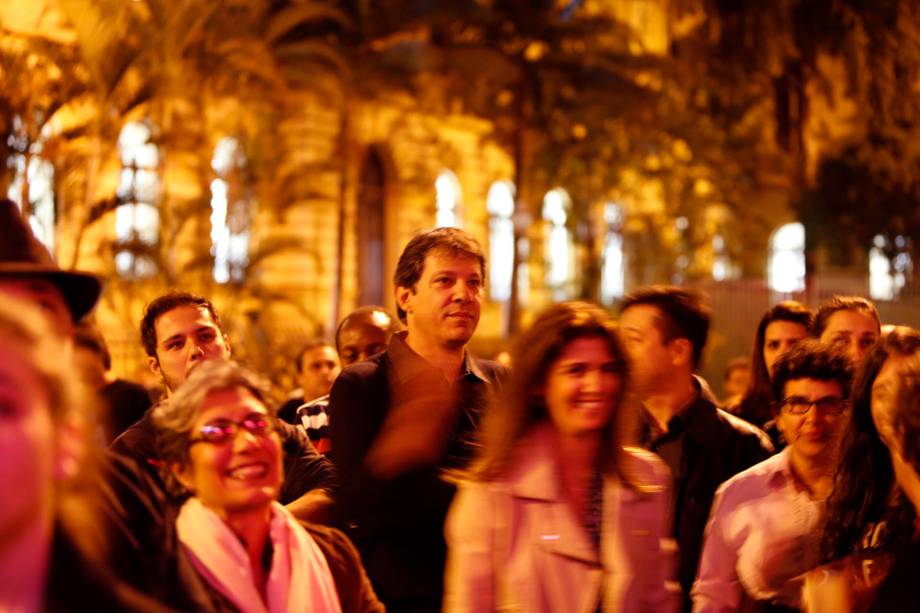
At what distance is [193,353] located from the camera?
507 cm

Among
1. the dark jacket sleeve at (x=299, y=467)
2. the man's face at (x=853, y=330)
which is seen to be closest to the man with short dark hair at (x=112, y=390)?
the dark jacket sleeve at (x=299, y=467)

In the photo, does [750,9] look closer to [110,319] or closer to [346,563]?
[110,319]

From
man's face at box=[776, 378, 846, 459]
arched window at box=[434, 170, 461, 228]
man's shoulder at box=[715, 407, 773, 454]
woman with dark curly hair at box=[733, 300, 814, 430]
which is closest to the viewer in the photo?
man's face at box=[776, 378, 846, 459]

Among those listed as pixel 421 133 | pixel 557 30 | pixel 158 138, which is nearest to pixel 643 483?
pixel 158 138

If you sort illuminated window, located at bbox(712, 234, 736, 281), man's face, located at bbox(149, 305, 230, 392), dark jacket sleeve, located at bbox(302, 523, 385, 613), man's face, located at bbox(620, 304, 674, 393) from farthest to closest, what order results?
1. illuminated window, located at bbox(712, 234, 736, 281)
2. man's face, located at bbox(620, 304, 674, 393)
3. man's face, located at bbox(149, 305, 230, 392)
4. dark jacket sleeve, located at bbox(302, 523, 385, 613)

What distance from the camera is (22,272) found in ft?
10.1

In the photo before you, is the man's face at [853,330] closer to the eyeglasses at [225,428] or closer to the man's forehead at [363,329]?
the man's forehead at [363,329]

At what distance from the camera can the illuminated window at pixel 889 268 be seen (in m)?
26.9

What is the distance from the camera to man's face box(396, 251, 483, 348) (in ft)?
15.4

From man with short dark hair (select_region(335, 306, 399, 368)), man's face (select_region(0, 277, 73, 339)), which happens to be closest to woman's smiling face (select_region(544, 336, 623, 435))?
man's face (select_region(0, 277, 73, 339))

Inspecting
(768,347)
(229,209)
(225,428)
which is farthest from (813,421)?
(229,209)

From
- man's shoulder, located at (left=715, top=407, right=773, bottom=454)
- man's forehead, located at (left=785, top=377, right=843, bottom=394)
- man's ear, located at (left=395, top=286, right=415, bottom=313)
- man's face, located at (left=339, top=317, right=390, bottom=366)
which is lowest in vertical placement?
man's shoulder, located at (left=715, top=407, right=773, bottom=454)

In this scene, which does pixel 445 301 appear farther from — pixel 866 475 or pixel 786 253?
pixel 786 253

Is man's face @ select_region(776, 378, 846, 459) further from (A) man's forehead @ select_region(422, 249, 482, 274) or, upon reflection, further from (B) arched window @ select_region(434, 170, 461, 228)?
(B) arched window @ select_region(434, 170, 461, 228)
